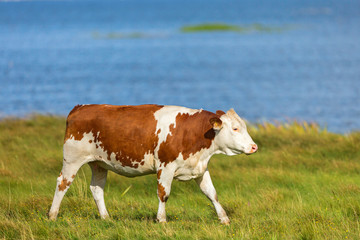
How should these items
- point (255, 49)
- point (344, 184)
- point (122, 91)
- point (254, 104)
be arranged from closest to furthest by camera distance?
1. point (344, 184)
2. point (254, 104)
3. point (122, 91)
4. point (255, 49)

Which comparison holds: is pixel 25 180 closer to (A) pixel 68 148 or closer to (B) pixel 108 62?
(A) pixel 68 148

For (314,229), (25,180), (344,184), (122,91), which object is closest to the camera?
(314,229)

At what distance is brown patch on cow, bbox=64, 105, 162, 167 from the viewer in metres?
7.79

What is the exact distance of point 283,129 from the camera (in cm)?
1597

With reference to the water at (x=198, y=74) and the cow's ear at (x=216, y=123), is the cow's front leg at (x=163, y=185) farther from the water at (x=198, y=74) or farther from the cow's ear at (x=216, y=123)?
the water at (x=198, y=74)

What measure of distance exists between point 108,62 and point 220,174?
159ft

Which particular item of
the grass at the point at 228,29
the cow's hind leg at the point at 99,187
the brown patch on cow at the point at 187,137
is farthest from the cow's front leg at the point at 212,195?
the grass at the point at 228,29

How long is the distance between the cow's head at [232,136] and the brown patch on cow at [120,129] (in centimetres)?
80

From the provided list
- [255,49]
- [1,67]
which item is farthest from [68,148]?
[255,49]

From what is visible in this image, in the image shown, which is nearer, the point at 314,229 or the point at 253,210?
the point at 314,229

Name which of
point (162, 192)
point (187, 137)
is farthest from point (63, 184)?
point (187, 137)

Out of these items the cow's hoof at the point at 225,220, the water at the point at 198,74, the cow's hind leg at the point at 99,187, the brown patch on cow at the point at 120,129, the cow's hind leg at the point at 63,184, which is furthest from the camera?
the water at the point at 198,74

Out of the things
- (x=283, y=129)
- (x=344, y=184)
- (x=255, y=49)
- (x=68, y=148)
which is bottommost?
(x=255, y=49)

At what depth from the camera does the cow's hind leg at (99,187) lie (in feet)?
27.4
